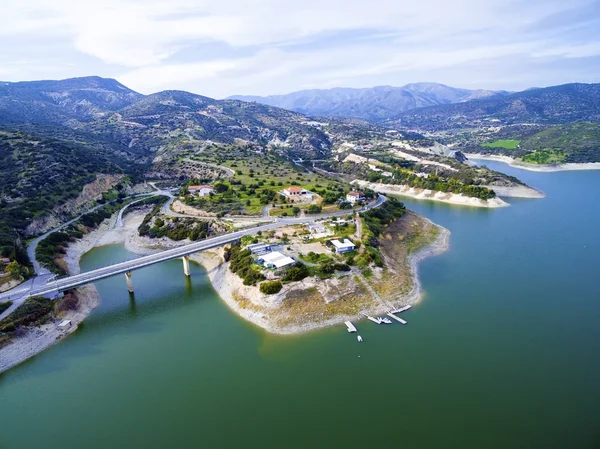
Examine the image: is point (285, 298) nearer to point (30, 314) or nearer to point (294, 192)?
point (30, 314)

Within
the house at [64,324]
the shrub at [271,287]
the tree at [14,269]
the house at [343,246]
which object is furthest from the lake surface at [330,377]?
the house at [343,246]

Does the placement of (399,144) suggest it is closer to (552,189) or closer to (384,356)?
(552,189)

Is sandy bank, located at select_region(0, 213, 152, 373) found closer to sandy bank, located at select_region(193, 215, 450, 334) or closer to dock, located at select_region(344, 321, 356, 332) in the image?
sandy bank, located at select_region(193, 215, 450, 334)

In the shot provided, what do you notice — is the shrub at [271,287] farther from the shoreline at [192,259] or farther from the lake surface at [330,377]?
the lake surface at [330,377]

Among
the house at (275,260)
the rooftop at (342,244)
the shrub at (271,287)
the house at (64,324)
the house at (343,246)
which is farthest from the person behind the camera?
the rooftop at (342,244)

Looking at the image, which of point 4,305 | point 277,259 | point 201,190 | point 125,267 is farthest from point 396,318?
point 201,190

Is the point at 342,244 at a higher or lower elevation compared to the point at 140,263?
higher

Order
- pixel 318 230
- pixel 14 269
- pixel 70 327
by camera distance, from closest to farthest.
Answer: pixel 70 327 → pixel 14 269 → pixel 318 230
